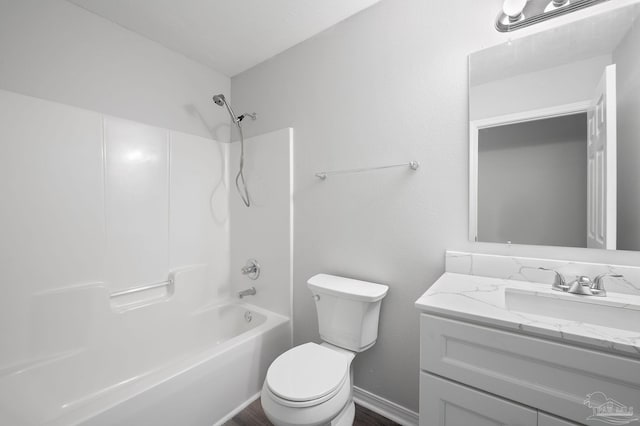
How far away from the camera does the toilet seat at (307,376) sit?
1.12 metres

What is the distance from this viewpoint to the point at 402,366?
1521 millimetres

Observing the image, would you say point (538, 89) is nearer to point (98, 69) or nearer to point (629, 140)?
point (629, 140)

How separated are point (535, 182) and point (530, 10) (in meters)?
0.73

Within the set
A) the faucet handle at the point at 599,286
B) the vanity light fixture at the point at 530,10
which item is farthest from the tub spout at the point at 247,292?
the vanity light fixture at the point at 530,10

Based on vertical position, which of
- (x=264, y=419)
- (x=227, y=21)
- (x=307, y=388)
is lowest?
(x=264, y=419)

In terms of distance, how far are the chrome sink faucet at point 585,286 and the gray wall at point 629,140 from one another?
0.17m

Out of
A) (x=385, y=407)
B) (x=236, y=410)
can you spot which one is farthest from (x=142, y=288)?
(x=385, y=407)

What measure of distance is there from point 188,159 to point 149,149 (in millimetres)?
280

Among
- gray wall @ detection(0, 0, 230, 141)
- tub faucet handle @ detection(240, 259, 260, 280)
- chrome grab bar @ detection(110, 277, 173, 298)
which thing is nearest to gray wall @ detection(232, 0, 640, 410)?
tub faucet handle @ detection(240, 259, 260, 280)

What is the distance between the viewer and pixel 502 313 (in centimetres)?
84

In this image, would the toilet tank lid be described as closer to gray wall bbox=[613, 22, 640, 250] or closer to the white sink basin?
the white sink basin

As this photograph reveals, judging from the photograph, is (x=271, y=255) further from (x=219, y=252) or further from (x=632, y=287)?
(x=632, y=287)

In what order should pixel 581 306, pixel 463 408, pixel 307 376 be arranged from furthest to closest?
pixel 307 376, pixel 581 306, pixel 463 408

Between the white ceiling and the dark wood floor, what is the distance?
2.38 m
